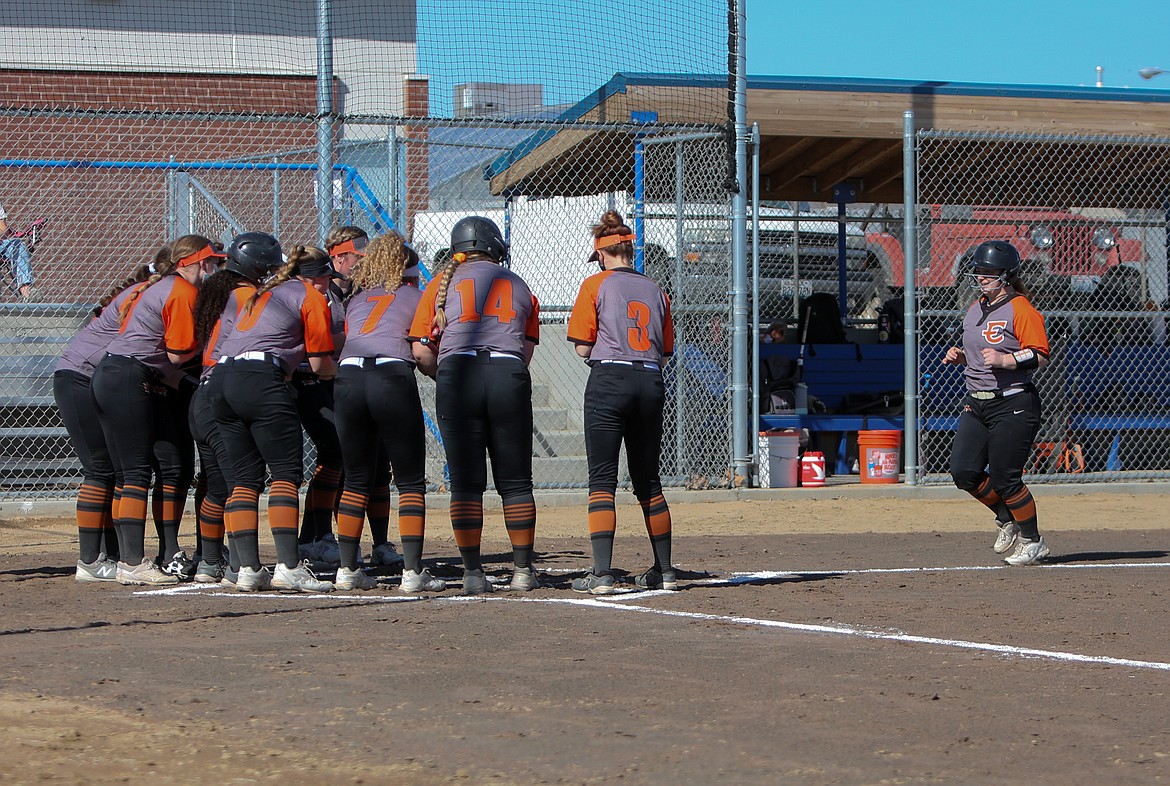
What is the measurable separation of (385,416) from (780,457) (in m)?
6.87

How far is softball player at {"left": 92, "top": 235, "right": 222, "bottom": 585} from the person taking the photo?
25.6 feet

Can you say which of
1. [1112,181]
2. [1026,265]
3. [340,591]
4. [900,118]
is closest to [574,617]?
[340,591]

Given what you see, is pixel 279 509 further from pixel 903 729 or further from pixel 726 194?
pixel 726 194

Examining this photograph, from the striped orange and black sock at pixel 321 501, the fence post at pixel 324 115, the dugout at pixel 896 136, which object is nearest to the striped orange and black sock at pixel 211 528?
the striped orange and black sock at pixel 321 501

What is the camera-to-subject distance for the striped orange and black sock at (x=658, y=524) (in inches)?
303

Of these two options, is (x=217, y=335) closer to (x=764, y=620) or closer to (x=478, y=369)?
(x=478, y=369)

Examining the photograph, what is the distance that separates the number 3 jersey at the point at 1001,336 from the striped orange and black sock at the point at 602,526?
2.78 m

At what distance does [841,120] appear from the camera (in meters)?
14.4

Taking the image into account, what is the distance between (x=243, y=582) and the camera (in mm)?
7715

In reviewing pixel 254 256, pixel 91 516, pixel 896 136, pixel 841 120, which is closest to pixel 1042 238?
pixel 896 136

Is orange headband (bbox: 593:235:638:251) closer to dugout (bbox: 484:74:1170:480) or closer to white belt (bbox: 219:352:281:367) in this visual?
white belt (bbox: 219:352:281:367)

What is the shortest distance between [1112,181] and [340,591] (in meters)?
13.2

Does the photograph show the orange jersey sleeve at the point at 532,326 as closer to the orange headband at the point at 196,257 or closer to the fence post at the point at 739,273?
the orange headband at the point at 196,257

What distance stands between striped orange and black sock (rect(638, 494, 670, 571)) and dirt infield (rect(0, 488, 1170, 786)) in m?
0.32
